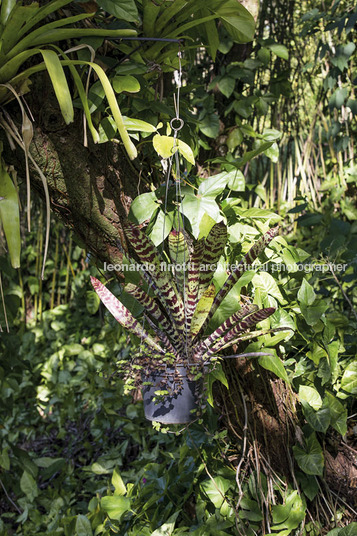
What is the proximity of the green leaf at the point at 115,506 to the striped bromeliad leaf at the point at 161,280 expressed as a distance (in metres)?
0.66

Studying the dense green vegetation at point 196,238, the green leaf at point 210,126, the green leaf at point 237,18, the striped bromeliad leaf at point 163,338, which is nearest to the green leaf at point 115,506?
the dense green vegetation at point 196,238

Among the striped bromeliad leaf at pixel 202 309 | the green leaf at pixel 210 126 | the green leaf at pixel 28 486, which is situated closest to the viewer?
the striped bromeliad leaf at pixel 202 309

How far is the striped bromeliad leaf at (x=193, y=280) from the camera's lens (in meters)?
0.95

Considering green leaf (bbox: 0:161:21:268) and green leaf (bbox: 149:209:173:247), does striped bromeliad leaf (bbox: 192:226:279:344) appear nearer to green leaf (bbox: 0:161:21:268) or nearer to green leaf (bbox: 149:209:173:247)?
green leaf (bbox: 149:209:173:247)

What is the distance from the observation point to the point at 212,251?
3.11ft

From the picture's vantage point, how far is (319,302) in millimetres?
1163

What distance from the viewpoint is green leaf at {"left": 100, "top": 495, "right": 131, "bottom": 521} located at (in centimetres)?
135

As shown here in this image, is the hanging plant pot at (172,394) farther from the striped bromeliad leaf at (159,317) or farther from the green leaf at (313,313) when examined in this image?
the green leaf at (313,313)

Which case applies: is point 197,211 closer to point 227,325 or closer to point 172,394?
point 227,325

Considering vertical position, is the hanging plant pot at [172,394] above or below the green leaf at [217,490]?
above

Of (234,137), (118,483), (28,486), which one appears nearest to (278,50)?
(234,137)

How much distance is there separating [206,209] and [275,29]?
1531 millimetres

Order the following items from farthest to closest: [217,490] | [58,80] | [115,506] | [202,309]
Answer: [115,506]
[217,490]
[202,309]
[58,80]

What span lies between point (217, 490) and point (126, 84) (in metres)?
0.96
